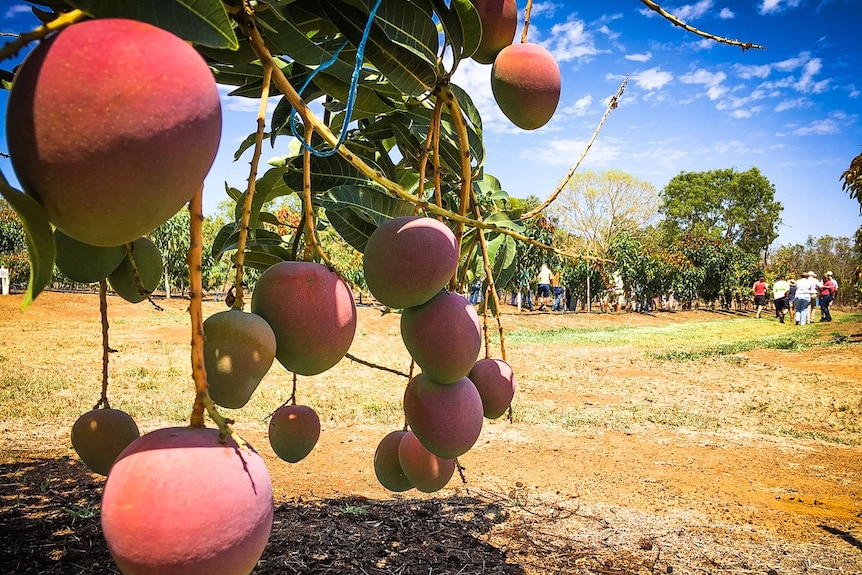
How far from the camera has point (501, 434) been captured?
438 centimetres

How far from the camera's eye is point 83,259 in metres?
0.73

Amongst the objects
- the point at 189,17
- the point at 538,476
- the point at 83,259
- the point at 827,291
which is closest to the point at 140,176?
the point at 189,17

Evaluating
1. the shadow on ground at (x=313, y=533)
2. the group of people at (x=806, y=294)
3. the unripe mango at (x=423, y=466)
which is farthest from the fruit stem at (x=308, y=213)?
the group of people at (x=806, y=294)

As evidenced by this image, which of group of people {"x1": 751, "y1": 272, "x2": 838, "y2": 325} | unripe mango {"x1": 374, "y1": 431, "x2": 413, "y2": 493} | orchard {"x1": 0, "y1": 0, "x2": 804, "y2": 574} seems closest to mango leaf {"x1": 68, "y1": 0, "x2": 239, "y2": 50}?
orchard {"x1": 0, "y1": 0, "x2": 804, "y2": 574}

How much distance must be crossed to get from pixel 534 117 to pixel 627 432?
4195 millimetres

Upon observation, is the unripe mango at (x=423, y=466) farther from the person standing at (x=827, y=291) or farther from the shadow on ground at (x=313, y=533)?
the person standing at (x=827, y=291)

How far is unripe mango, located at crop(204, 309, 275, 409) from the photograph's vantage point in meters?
0.53

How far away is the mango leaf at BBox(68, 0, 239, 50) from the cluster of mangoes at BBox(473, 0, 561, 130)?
555 mm

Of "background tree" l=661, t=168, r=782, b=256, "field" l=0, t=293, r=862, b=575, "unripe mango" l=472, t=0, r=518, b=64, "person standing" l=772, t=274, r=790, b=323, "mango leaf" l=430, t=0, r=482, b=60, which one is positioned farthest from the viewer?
"background tree" l=661, t=168, r=782, b=256

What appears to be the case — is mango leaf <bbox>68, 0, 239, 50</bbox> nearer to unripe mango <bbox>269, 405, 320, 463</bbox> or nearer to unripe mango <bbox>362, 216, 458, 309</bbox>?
unripe mango <bbox>362, 216, 458, 309</bbox>

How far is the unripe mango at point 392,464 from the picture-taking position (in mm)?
1149

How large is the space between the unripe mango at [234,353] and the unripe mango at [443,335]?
25cm

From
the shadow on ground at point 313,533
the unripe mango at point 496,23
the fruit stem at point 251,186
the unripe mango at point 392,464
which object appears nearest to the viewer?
the fruit stem at point 251,186

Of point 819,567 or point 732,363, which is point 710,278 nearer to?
point 732,363
